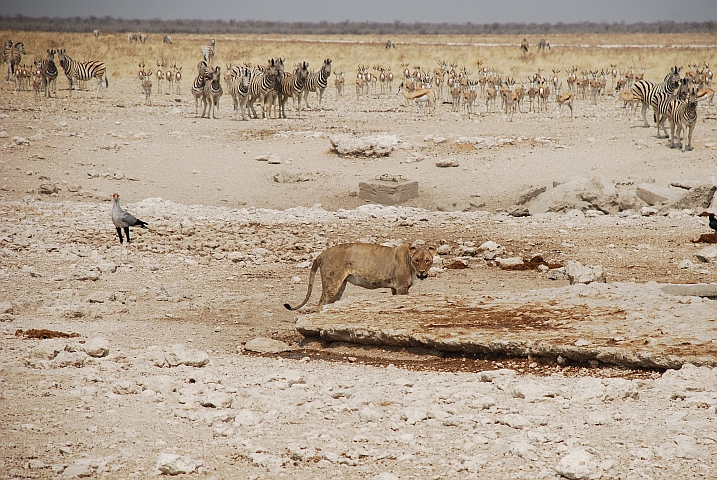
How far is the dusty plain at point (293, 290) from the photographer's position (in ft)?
15.3

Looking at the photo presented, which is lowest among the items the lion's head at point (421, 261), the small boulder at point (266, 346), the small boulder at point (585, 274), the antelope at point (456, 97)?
the small boulder at point (266, 346)

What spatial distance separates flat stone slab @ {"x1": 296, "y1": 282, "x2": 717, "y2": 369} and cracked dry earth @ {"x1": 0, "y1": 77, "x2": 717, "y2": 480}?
12 cm

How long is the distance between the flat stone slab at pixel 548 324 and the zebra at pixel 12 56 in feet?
89.3

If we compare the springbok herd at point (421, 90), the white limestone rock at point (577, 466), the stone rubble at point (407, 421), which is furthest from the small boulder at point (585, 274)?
the springbok herd at point (421, 90)

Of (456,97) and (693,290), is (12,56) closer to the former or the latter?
(456,97)

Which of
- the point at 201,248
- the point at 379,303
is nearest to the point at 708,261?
the point at 379,303

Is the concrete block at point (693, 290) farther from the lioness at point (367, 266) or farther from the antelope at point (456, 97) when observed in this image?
the antelope at point (456, 97)

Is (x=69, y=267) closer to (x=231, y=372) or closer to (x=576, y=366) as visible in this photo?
(x=231, y=372)

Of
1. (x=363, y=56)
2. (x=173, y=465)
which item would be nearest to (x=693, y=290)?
(x=173, y=465)

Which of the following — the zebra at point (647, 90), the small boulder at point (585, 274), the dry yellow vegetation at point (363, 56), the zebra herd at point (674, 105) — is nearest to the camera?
the small boulder at point (585, 274)

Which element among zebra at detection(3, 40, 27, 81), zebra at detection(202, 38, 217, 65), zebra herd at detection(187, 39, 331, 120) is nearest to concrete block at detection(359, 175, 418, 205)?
zebra herd at detection(187, 39, 331, 120)

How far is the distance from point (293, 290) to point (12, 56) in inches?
1062

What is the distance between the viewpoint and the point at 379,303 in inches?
301

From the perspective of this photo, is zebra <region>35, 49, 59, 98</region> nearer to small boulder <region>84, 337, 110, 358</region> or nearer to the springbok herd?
the springbok herd
